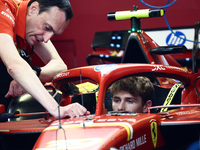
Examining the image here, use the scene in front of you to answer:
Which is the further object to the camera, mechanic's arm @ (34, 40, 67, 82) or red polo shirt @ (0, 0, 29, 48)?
mechanic's arm @ (34, 40, 67, 82)

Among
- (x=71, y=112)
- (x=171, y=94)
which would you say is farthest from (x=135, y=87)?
(x=71, y=112)

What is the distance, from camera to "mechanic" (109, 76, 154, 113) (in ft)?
4.16

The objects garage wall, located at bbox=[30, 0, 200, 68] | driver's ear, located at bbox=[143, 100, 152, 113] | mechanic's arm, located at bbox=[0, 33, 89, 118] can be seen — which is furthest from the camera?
garage wall, located at bbox=[30, 0, 200, 68]

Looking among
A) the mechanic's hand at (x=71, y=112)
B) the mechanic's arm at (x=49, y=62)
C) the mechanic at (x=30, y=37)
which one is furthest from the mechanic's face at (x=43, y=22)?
the mechanic's hand at (x=71, y=112)

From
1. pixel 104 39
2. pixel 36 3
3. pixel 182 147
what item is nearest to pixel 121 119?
pixel 182 147

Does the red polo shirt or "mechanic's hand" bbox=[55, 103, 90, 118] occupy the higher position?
the red polo shirt

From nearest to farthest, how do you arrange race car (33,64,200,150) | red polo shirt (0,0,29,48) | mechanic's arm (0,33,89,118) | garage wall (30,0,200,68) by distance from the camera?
race car (33,64,200,150), mechanic's arm (0,33,89,118), red polo shirt (0,0,29,48), garage wall (30,0,200,68)

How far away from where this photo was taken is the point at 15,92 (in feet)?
3.57

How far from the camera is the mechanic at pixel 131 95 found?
4.16ft

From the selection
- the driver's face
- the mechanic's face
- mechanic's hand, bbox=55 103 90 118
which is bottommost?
the driver's face

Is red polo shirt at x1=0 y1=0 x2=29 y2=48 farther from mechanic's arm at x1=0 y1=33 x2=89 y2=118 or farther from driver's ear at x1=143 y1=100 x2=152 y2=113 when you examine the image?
driver's ear at x1=143 y1=100 x2=152 y2=113

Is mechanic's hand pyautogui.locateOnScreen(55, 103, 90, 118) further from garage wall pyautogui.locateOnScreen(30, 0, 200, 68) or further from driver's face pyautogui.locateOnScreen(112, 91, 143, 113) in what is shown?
A: garage wall pyautogui.locateOnScreen(30, 0, 200, 68)

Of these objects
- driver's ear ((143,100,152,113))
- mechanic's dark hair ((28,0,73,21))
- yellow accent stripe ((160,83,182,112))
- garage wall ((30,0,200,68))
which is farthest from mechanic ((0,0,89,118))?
garage wall ((30,0,200,68))

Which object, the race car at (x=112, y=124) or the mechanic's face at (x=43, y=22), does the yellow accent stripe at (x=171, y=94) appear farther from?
→ the mechanic's face at (x=43, y=22)
